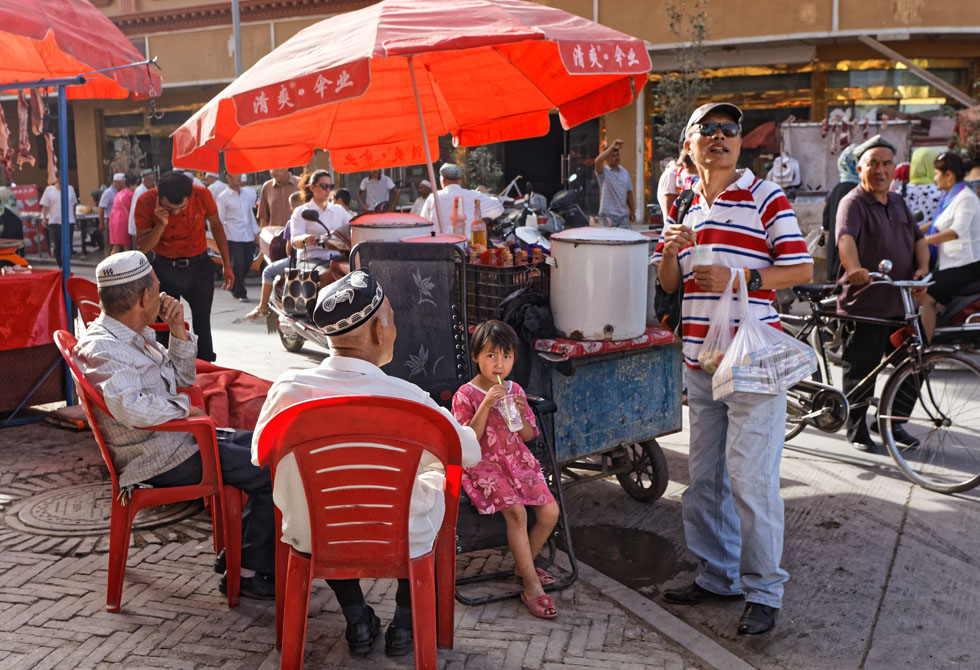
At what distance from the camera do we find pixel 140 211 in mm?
6926

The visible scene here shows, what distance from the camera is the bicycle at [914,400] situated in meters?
5.45

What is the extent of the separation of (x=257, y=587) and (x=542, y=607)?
125 centimetres

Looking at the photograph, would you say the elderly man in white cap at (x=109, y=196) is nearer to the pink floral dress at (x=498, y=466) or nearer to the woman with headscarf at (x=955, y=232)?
the woman with headscarf at (x=955, y=232)

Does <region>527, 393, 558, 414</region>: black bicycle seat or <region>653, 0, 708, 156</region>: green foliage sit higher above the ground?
<region>653, 0, 708, 156</region>: green foliage

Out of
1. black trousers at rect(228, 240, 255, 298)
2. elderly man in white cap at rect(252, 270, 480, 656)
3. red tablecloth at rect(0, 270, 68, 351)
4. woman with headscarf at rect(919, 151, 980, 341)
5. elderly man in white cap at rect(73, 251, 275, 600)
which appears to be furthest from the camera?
black trousers at rect(228, 240, 255, 298)

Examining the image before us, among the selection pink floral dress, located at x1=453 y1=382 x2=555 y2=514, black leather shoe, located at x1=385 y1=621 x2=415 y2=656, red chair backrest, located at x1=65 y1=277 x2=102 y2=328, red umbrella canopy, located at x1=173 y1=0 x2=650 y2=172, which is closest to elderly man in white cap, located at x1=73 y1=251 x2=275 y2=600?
black leather shoe, located at x1=385 y1=621 x2=415 y2=656

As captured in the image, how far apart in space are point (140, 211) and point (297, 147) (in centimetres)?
130

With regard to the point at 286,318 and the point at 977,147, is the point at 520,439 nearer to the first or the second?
the point at 286,318

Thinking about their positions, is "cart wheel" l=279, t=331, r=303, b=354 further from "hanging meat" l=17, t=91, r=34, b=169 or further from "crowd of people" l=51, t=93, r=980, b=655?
"crowd of people" l=51, t=93, r=980, b=655

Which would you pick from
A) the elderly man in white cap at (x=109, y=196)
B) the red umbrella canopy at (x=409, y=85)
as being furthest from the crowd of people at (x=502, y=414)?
the elderly man in white cap at (x=109, y=196)

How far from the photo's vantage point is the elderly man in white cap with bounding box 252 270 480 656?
9.75 ft

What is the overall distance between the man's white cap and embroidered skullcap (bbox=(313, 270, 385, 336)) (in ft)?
4.42

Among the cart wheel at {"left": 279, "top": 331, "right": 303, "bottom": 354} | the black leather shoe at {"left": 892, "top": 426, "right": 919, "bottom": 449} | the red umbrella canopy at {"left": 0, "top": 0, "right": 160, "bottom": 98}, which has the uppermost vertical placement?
the red umbrella canopy at {"left": 0, "top": 0, "right": 160, "bottom": 98}

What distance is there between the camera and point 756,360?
3500 millimetres
